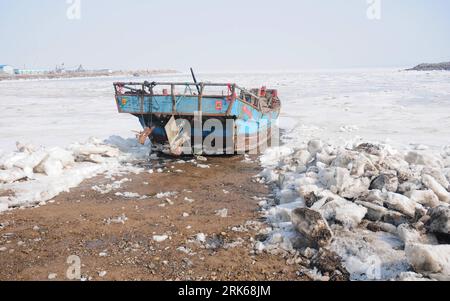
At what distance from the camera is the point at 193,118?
338 inches

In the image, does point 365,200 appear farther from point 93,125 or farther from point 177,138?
point 93,125

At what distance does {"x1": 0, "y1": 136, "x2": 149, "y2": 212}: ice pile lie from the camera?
20.0 feet

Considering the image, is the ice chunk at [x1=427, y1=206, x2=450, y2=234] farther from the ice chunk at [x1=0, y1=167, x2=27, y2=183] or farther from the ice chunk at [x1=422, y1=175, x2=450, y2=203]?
the ice chunk at [x1=0, y1=167, x2=27, y2=183]

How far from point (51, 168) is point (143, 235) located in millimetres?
3529

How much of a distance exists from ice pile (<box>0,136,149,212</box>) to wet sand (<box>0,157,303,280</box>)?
35cm

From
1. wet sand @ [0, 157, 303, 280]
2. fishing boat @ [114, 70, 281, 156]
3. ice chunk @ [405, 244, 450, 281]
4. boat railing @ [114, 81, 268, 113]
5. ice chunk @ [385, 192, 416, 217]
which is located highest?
boat railing @ [114, 81, 268, 113]

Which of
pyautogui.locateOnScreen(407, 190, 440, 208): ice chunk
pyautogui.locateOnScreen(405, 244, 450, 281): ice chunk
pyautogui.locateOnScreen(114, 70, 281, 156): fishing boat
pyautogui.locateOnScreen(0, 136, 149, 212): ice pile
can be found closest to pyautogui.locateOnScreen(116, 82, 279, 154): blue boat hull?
pyautogui.locateOnScreen(114, 70, 281, 156): fishing boat

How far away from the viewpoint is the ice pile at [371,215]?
3.52 meters

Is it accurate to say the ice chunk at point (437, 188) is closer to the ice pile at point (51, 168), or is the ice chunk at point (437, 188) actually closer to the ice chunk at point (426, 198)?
the ice chunk at point (426, 198)

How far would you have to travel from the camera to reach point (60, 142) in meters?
10.1

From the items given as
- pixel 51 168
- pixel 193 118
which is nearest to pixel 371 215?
pixel 193 118

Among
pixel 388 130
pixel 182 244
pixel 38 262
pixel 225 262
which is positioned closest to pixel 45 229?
pixel 38 262

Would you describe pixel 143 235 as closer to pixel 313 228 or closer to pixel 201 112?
pixel 313 228

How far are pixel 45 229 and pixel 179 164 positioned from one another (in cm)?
404
